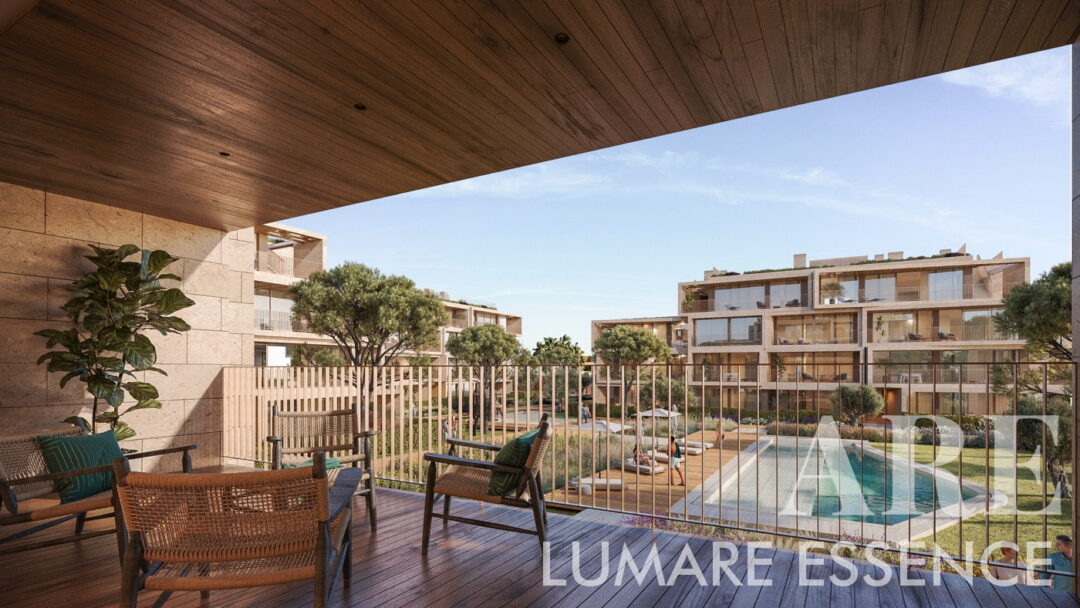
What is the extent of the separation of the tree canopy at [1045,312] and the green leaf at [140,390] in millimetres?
A: 15632

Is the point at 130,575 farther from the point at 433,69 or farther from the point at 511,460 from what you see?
the point at 433,69

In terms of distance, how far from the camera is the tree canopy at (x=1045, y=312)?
12.1 meters

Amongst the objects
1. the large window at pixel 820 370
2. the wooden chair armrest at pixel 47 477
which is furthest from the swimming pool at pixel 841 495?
the large window at pixel 820 370

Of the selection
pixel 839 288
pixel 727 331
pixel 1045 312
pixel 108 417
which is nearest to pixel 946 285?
pixel 839 288

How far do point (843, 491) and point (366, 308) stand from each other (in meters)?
13.2

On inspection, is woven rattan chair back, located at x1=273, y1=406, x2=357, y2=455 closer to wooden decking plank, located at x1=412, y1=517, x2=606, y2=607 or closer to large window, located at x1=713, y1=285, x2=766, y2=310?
wooden decking plank, located at x1=412, y1=517, x2=606, y2=607

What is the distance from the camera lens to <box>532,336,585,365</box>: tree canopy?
2972cm

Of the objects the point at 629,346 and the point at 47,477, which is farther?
the point at 629,346

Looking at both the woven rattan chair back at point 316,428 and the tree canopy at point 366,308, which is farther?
the tree canopy at point 366,308

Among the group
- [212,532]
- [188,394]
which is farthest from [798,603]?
[188,394]

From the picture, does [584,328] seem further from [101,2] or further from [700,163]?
[101,2]

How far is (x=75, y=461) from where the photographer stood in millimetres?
3199

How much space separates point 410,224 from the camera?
47.8 meters

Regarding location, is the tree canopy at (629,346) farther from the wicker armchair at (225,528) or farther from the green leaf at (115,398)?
the wicker armchair at (225,528)
